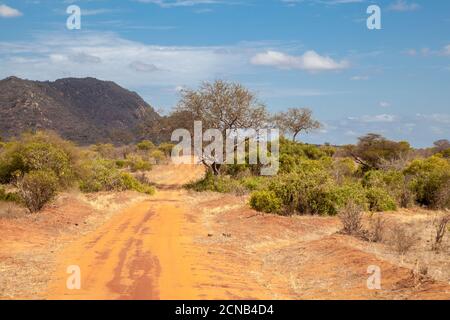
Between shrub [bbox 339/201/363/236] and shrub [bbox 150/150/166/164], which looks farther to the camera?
shrub [bbox 150/150/166/164]

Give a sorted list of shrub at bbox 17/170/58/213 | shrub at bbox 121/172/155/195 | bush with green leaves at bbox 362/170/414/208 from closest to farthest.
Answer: shrub at bbox 17/170/58/213 < bush with green leaves at bbox 362/170/414/208 < shrub at bbox 121/172/155/195

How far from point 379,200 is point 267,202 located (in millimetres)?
6226

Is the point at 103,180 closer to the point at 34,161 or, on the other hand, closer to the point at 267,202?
the point at 34,161

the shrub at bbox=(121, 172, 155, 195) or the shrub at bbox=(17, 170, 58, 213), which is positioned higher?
the shrub at bbox=(17, 170, 58, 213)

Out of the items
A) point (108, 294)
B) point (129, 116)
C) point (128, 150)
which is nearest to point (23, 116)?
point (128, 150)

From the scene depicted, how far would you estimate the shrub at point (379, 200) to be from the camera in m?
24.2

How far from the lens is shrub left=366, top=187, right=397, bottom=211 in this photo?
24.2 metres

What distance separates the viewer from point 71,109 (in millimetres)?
95875

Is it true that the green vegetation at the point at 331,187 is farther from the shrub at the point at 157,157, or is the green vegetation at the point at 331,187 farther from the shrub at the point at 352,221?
the shrub at the point at 157,157

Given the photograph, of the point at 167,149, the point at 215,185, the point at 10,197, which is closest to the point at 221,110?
the point at 215,185

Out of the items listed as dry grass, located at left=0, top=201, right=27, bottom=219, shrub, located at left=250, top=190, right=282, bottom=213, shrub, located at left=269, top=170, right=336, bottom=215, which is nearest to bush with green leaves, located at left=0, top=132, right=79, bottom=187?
dry grass, located at left=0, top=201, right=27, bottom=219

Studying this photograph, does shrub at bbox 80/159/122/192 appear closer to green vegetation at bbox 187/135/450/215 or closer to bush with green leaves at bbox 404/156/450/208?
green vegetation at bbox 187/135/450/215

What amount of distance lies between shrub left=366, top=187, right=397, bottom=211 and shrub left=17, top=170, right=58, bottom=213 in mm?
14147

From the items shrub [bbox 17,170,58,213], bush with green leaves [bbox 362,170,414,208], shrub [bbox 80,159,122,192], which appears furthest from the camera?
shrub [bbox 80,159,122,192]
